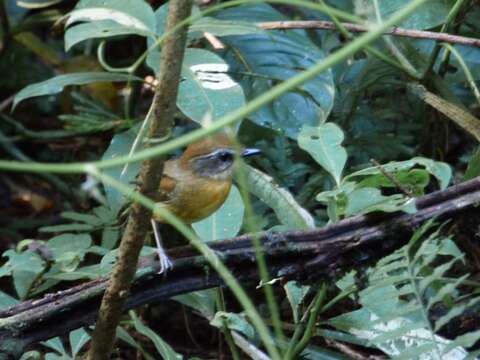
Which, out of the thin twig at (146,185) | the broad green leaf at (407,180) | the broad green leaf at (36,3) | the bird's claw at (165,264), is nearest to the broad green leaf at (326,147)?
the broad green leaf at (407,180)

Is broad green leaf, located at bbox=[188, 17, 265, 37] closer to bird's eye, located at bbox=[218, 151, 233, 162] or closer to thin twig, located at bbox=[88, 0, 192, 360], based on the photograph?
bird's eye, located at bbox=[218, 151, 233, 162]

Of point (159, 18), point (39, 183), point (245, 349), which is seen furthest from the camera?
point (39, 183)

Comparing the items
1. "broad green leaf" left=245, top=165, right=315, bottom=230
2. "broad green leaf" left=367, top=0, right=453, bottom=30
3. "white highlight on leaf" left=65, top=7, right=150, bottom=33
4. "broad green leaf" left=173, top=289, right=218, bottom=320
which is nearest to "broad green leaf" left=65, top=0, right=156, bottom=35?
"white highlight on leaf" left=65, top=7, right=150, bottom=33

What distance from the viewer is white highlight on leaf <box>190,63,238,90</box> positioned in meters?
2.61

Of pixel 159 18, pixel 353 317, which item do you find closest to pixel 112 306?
pixel 353 317

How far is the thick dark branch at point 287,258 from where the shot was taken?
1.90 metres

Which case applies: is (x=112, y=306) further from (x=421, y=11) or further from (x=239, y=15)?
(x=239, y=15)

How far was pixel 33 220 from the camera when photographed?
14.4ft

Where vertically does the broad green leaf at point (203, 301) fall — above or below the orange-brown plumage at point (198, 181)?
below

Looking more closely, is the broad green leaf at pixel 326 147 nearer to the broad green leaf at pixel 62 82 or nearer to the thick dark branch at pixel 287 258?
the thick dark branch at pixel 287 258

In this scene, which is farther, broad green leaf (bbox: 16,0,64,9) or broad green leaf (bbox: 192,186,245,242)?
broad green leaf (bbox: 16,0,64,9)

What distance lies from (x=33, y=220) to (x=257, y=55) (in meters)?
1.57

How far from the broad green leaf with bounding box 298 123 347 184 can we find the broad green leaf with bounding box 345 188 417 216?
181mm

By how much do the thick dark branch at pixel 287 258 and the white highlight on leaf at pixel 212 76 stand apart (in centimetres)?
77
